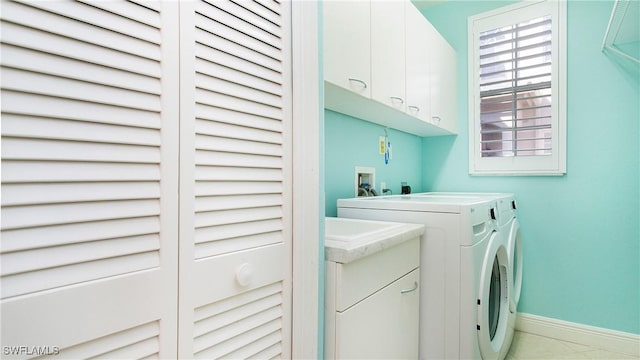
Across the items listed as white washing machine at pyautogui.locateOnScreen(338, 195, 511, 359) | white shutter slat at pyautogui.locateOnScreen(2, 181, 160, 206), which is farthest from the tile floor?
white shutter slat at pyautogui.locateOnScreen(2, 181, 160, 206)

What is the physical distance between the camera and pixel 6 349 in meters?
0.46

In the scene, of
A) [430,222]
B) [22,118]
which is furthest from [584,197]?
[22,118]

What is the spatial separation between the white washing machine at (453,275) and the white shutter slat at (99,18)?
126cm

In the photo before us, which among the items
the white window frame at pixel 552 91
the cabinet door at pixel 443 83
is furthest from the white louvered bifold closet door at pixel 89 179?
the white window frame at pixel 552 91

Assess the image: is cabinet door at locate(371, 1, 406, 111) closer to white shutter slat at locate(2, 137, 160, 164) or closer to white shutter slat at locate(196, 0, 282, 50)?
white shutter slat at locate(196, 0, 282, 50)

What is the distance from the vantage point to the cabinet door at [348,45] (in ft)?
4.17

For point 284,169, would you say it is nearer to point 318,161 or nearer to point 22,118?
point 318,161

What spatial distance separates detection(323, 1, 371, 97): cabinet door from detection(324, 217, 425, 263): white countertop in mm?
606

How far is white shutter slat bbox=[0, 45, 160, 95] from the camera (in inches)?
18.2

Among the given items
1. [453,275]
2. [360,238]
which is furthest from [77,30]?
[453,275]

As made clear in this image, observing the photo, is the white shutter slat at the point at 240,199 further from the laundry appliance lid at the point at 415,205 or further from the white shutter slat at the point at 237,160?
→ the laundry appliance lid at the point at 415,205

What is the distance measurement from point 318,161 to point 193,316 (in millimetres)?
498

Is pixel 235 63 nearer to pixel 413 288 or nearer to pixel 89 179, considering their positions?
pixel 89 179

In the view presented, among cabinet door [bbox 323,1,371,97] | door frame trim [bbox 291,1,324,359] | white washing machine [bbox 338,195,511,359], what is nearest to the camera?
door frame trim [bbox 291,1,324,359]
